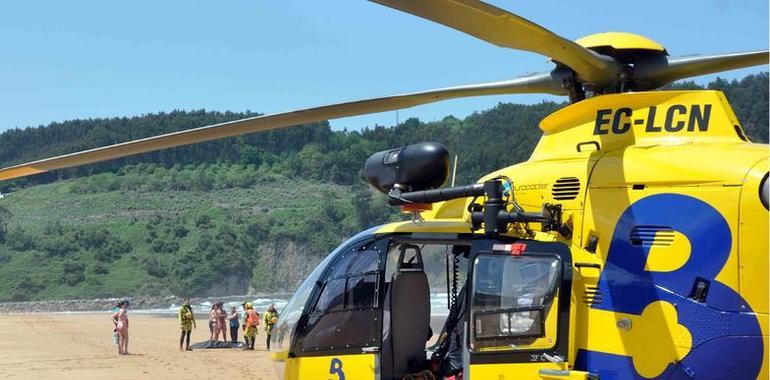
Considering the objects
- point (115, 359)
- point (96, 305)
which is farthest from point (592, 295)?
point (96, 305)

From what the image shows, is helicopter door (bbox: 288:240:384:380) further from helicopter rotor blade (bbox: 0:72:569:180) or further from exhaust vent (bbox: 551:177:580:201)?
exhaust vent (bbox: 551:177:580:201)

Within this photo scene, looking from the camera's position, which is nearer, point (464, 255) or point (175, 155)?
point (464, 255)

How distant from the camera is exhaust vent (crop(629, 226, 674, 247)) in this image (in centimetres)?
520

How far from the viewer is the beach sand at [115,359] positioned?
17.5 m

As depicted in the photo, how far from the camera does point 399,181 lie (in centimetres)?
649

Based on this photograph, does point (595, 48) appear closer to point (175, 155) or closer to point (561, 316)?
point (561, 316)

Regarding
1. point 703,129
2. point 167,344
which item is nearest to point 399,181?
point 703,129

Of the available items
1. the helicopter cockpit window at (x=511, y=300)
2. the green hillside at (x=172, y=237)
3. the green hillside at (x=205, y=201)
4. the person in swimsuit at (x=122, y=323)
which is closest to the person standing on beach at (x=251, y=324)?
the person in swimsuit at (x=122, y=323)

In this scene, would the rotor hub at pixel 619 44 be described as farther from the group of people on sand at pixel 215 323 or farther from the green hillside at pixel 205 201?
the green hillside at pixel 205 201

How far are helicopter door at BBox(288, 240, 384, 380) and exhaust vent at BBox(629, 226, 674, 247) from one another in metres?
1.98

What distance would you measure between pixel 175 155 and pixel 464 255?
145 m

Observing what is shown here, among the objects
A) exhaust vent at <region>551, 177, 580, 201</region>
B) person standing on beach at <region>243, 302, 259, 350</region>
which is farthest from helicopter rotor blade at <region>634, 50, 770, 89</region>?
person standing on beach at <region>243, 302, 259, 350</region>

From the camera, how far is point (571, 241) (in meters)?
5.62

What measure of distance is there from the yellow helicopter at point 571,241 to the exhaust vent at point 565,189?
1 cm
